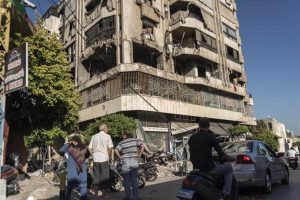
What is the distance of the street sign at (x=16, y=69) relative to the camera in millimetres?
9023

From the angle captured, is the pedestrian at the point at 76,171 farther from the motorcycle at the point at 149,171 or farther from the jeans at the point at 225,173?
the motorcycle at the point at 149,171

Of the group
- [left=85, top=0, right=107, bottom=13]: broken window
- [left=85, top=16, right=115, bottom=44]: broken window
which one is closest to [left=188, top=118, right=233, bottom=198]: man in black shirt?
[left=85, top=16, right=115, bottom=44]: broken window

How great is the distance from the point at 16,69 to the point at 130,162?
418 cm

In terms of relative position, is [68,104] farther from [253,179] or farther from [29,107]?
[253,179]

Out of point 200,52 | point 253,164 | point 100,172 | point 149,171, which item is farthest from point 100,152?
point 200,52

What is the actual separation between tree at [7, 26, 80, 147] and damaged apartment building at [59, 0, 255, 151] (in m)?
5.61

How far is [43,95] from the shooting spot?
662 inches

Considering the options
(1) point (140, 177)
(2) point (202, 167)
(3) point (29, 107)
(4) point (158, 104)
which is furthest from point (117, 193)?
(4) point (158, 104)

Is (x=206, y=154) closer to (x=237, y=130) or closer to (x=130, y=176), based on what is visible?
(x=130, y=176)

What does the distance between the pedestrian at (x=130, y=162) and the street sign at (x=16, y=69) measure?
10.2ft

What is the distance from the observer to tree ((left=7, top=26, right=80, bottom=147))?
16719 mm

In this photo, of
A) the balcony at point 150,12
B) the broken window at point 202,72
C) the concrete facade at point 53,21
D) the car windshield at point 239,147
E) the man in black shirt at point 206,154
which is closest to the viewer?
the man in black shirt at point 206,154

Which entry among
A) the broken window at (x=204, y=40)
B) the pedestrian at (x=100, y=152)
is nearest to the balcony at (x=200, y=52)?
the broken window at (x=204, y=40)

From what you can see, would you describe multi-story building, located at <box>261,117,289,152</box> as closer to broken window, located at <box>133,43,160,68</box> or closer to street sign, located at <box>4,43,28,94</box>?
broken window, located at <box>133,43,160,68</box>
